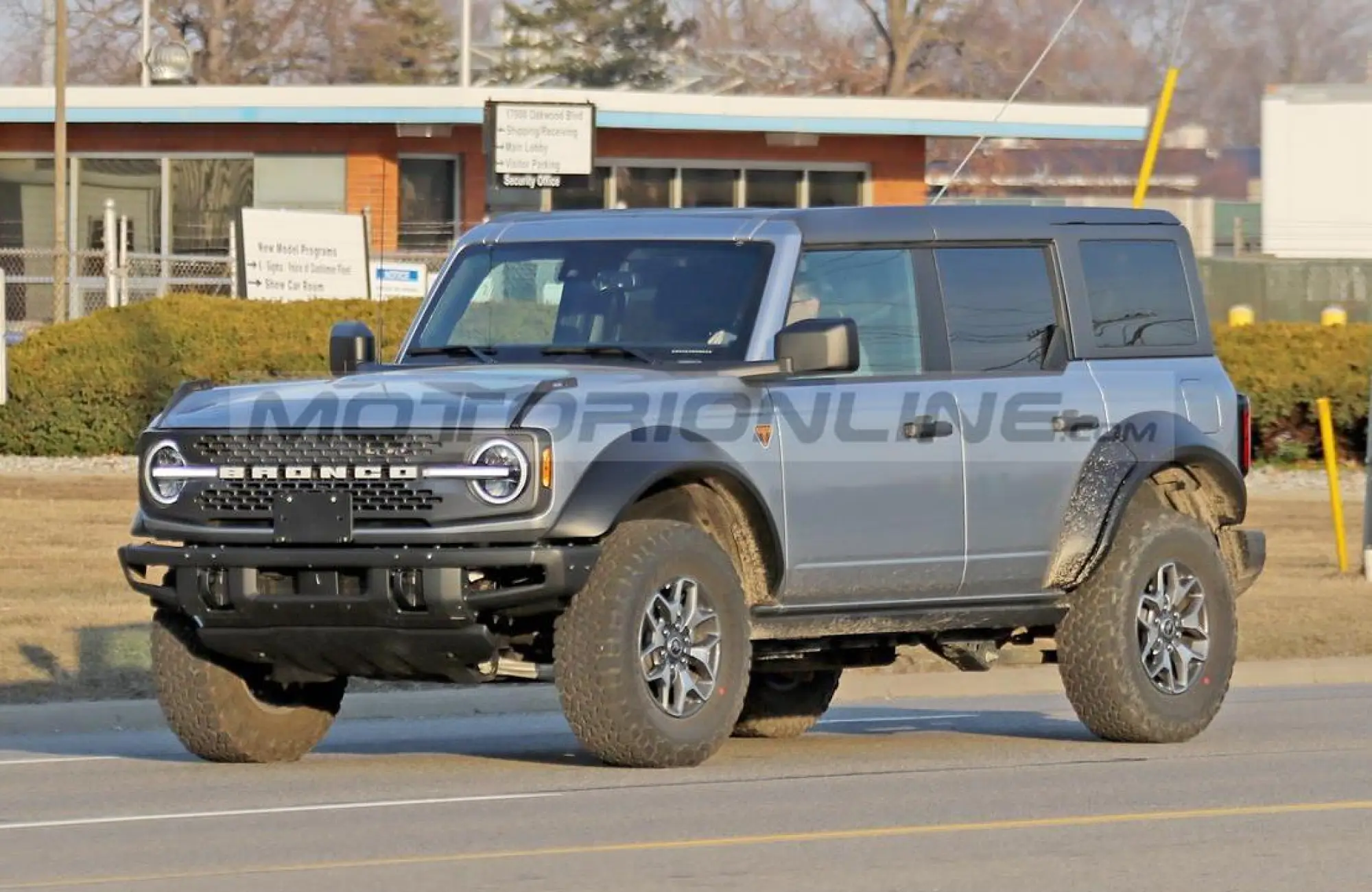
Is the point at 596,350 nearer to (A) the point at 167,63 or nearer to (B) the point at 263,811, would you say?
(B) the point at 263,811

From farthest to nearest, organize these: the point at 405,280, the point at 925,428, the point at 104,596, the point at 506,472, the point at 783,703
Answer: the point at 405,280
the point at 104,596
the point at 783,703
the point at 925,428
the point at 506,472

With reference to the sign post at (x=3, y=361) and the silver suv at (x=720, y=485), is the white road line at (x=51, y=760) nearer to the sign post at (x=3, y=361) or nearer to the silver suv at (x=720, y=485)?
the silver suv at (x=720, y=485)

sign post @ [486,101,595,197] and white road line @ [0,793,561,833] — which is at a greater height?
sign post @ [486,101,595,197]

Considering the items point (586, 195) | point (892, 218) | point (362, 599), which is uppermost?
point (586, 195)

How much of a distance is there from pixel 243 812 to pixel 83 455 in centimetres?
1849

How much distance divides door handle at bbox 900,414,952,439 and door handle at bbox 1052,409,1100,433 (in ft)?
2.00

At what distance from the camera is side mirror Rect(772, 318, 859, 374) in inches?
392

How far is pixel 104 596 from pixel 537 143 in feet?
62.6

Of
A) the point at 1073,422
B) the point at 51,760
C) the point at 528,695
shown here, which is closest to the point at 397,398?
the point at 51,760

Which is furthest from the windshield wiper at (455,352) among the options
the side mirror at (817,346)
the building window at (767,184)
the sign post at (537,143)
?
the building window at (767,184)

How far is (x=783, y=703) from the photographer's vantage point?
474 inches

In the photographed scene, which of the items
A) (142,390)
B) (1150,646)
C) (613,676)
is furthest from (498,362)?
(142,390)

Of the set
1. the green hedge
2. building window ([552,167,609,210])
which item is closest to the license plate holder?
the green hedge

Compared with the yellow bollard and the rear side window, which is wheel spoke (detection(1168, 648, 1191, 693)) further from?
the yellow bollard
